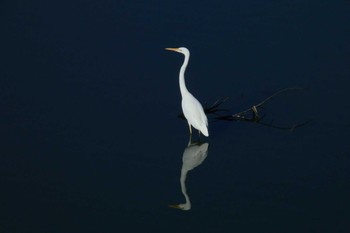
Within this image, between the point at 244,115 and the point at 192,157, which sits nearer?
the point at 192,157

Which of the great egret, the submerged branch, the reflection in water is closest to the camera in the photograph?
the reflection in water

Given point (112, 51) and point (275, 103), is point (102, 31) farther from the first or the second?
point (275, 103)

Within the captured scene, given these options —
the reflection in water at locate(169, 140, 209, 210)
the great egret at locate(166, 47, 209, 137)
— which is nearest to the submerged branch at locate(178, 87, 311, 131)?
the great egret at locate(166, 47, 209, 137)

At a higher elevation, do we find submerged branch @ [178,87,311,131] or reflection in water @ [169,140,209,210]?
submerged branch @ [178,87,311,131]

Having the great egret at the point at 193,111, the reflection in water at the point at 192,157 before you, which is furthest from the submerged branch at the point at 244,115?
the reflection in water at the point at 192,157

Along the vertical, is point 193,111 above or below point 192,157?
above

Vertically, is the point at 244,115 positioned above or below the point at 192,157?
above

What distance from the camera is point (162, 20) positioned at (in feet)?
22.6

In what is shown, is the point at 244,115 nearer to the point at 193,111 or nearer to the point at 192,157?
the point at 193,111

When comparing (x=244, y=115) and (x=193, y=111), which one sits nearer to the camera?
(x=193, y=111)

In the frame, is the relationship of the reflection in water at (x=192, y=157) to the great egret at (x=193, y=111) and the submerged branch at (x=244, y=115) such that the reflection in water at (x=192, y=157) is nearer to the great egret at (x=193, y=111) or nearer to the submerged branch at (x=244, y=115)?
the great egret at (x=193, y=111)

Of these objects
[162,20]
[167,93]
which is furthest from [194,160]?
[162,20]

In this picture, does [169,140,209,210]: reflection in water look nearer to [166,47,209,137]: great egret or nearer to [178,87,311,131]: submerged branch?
[166,47,209,137]: great egret

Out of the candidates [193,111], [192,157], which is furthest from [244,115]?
[192,157]
